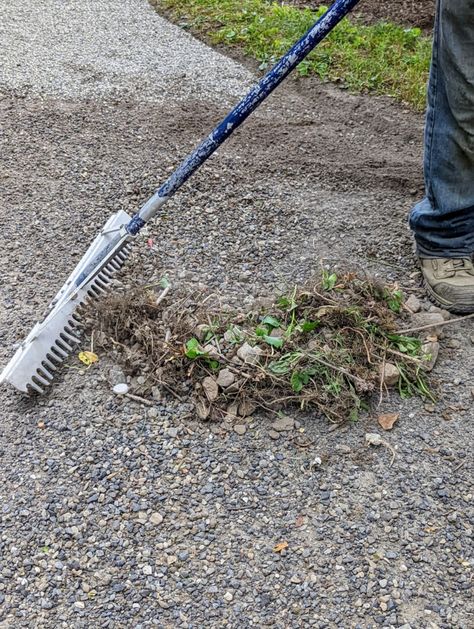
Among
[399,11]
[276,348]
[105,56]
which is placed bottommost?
[399,11]

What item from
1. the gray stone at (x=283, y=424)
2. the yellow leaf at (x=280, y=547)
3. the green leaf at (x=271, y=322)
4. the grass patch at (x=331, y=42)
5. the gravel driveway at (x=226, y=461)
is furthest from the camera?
the grass patch at (x=331, y=42)

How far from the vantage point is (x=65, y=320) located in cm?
286

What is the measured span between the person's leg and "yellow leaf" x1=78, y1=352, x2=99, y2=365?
1349 mm

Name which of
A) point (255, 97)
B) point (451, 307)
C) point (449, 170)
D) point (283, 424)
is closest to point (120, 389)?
point (283, 424)

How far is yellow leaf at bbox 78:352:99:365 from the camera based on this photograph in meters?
2.87

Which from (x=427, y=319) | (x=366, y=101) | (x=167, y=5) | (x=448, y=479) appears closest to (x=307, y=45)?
(x=427, y=319)

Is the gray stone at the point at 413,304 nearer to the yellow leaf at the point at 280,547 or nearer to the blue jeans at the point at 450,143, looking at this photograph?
the blue jeans at the point at 450,143

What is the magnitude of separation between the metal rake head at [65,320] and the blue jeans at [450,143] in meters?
1.22

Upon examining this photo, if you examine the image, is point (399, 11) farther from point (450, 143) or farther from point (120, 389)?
point (120, 389)

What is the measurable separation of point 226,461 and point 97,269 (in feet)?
3.10

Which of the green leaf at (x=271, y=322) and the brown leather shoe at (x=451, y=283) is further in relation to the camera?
the brown leather shoe at (x=451, y=283)

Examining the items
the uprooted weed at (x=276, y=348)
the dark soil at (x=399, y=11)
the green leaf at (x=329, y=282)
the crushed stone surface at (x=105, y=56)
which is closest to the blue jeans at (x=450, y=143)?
the uprooted weed at (x=276, y=348)

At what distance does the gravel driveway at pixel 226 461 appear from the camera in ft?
7.18

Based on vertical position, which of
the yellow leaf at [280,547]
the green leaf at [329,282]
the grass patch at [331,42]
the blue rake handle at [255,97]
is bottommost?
the grass patch at [331,42]
